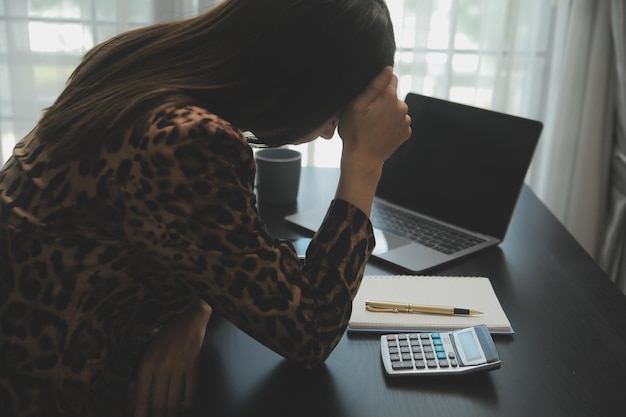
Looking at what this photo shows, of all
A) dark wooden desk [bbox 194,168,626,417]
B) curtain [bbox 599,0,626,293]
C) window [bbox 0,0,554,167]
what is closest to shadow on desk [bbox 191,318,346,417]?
dark wooden desk [bbox 194,168,626,417]

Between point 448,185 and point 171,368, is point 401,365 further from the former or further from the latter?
point 448,185

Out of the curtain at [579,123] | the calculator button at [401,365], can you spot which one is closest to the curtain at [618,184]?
the curtain at [579,123]

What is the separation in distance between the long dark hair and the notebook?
0.29m

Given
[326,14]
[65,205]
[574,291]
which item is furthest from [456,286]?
[65,205]

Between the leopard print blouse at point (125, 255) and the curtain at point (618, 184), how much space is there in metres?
1.54

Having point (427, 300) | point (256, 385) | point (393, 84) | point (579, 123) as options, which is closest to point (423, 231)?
point (427, 300)

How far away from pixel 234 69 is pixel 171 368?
0.36 m

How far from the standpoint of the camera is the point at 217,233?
2.61ft

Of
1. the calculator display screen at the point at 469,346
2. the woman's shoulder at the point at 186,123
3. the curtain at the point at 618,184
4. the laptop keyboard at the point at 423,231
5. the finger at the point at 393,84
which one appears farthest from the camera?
the curtain at the point at 618,184

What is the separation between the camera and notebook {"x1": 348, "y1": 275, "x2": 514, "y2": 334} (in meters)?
0.98

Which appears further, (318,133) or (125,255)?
(318,133)

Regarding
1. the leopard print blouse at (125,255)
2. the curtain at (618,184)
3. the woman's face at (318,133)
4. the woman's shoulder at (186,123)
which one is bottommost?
the curtain at (618,184)

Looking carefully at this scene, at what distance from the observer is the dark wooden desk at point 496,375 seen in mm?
819

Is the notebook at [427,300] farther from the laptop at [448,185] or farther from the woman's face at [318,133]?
the woman's face at [318,133]
